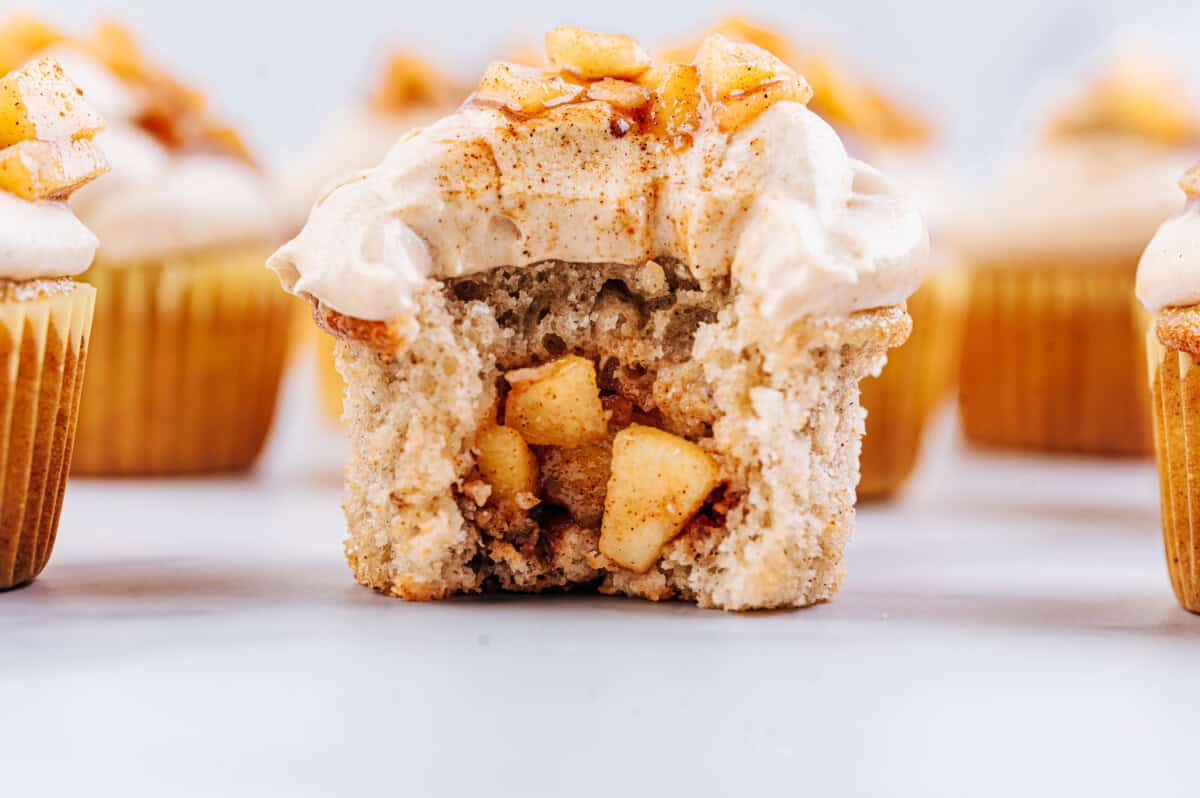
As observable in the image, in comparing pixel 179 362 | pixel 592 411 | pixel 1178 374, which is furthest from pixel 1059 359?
pixel 592 411

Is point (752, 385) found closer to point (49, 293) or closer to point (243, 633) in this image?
point (243, 633)

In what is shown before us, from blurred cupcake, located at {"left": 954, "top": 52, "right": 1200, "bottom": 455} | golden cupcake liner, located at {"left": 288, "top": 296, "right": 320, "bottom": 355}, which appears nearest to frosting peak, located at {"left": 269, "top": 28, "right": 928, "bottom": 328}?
golden cupcake liner, located at {"left": 288, "top": 296, "right": 320, "bottom": 355}

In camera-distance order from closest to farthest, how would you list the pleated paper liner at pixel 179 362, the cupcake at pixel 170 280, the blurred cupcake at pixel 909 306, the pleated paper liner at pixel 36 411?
the pleated paper liner at pixel 36 411 < the blurred cupcake at pixel 909 306 < the cupcake at pixel 170 280 < the pleated paper liner at pixel 179 362

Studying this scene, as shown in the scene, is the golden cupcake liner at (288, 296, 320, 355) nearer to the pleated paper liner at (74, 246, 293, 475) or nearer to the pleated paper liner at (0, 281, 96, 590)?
the pleated paper liner at (74, 246, 293, 475)

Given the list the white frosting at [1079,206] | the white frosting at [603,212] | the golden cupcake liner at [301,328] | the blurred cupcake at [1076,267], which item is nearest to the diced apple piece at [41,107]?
the white frosting at [603,212]

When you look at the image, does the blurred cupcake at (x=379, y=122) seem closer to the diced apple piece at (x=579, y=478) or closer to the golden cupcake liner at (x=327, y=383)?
the golden cupcake liner at (x=327, y=383)

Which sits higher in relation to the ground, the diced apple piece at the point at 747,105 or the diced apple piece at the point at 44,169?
the diced apple piece at the point at 747,105

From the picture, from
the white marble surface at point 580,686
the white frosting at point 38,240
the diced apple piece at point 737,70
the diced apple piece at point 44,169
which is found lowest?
the white marble surface at point 580,686
